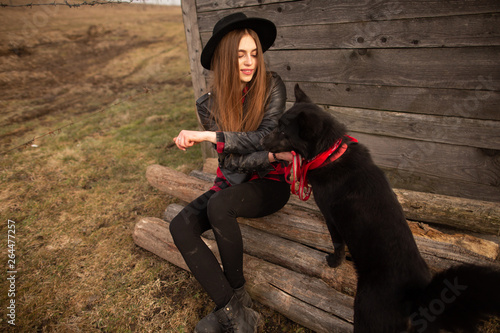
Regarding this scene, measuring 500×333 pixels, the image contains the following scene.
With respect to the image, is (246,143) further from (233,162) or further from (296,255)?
(296,255)

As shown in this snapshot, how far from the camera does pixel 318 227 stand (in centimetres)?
254

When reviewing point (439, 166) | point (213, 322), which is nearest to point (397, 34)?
point (439, 166)

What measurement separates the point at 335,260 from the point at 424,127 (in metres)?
1.93

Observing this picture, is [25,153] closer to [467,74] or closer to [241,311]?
[241,311]

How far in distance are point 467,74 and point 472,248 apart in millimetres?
1668

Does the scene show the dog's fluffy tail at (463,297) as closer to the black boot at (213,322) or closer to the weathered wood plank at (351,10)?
the black boot at (213,322)

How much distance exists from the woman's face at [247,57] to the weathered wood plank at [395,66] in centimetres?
139

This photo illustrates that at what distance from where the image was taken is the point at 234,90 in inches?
92.4

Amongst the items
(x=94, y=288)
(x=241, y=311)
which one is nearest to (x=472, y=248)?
(x=241, y=311)

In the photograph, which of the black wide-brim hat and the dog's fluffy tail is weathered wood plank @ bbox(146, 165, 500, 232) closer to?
the dog's fluffy tail

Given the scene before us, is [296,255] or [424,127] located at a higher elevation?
[424,127]

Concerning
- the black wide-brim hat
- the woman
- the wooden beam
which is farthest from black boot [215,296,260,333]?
the wooden beam

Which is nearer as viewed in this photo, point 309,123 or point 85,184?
point 309,123

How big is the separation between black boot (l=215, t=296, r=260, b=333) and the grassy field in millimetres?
252
